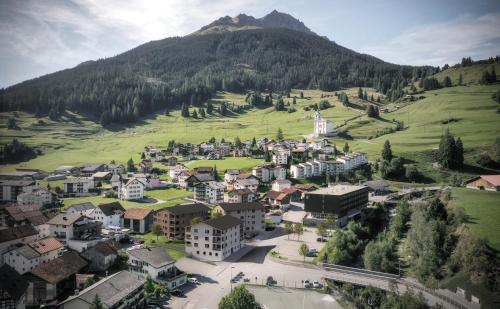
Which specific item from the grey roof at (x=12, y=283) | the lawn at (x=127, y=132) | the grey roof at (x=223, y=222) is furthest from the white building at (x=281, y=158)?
the grey roof at (x=12, y=283)

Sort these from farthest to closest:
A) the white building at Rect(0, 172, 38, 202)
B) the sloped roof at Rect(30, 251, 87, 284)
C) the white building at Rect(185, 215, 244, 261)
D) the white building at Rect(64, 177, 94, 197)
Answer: the white building at Rect(64, 177, 94, 197)
the white building at Rect(0, 172, 38, 202)
the white building at Rect(185, 215, 244, 261)
the sloped roof at Rect(30, 251, 87, 284)

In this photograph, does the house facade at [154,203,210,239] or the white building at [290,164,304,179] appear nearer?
the house facade at [154,203,210,239]

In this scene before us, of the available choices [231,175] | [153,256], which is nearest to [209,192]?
[231,175]

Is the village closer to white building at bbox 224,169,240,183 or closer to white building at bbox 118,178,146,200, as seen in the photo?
white building at bbox 118,178,146,200

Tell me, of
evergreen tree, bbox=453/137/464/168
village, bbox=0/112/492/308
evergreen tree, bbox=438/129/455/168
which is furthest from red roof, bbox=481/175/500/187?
evergreen tree, bbox=453/137/464/168

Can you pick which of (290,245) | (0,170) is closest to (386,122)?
(290,245)

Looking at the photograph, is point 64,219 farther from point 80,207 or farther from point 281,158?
point 281,158
